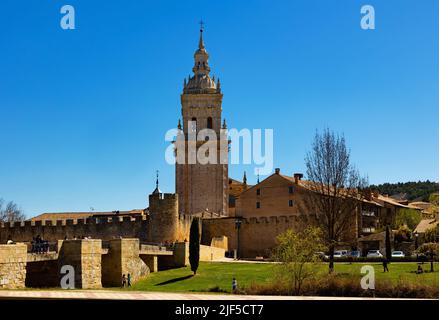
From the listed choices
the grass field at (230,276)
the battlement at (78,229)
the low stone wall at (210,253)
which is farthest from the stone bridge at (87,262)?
the battlement at (78,229)

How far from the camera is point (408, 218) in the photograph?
73.6 metres

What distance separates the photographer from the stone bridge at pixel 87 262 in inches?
1130

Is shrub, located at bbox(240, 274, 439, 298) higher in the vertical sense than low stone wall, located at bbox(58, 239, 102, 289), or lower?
lower

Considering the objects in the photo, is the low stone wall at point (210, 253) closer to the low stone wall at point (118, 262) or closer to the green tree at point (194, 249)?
the green tree at point (194, 249)

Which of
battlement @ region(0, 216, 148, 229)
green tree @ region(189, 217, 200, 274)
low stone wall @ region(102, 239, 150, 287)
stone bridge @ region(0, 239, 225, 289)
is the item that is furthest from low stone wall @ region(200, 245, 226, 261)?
low stone wall @ region(102, 239, 150, 287)

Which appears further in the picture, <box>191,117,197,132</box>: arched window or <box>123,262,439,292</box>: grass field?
<box>191,117,197,132</box>: arched window

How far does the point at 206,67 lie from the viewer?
296 feet

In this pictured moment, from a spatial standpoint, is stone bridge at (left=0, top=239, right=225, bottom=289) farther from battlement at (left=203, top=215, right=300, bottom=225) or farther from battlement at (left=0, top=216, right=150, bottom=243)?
battlement at (left=203, top=215, right=300, bottom=225)

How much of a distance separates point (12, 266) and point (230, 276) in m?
15.2

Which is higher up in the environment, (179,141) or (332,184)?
(179,141)

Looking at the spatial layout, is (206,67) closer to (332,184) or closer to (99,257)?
(332,184)

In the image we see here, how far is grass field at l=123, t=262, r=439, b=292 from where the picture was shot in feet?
112
